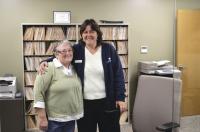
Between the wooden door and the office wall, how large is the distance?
86 cm

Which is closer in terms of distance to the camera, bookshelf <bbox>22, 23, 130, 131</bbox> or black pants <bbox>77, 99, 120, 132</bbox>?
black pants <bbox>77, 99, 120, 132</bbox>

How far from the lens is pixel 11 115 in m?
4.01

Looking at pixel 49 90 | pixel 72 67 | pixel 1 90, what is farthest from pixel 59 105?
pixel 1 90

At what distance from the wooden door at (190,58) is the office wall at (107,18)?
34.0 inches

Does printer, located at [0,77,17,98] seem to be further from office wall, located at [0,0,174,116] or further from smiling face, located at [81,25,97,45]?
smiling face, located at [81,25,97,45]

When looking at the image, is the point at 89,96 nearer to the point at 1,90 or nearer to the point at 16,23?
the point at 1,90

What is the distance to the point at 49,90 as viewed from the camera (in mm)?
2252

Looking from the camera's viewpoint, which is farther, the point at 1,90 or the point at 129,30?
the point at 129,30

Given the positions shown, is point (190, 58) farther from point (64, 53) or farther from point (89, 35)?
point (64, 53)

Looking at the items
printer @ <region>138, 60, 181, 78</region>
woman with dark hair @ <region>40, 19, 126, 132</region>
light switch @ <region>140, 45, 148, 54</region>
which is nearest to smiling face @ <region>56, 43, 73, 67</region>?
woman with dark hair @ <region>40, 19, 126, 132</region>

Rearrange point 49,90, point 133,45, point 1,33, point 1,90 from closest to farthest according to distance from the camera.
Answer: point 49,90
point 1,90
point 1,33
point 133,45

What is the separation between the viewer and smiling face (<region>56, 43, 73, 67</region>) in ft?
7.45

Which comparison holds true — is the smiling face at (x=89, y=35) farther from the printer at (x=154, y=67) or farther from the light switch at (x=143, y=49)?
the light switch at (x=143, y=49)

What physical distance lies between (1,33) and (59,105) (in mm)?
2556
